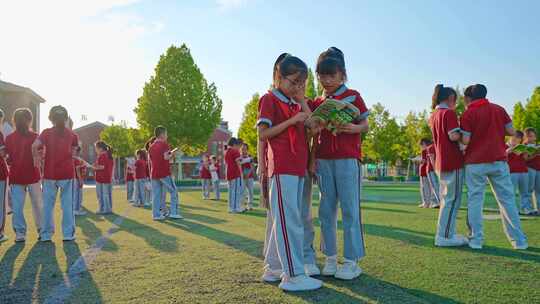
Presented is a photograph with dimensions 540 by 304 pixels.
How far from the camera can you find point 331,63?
13.7ft

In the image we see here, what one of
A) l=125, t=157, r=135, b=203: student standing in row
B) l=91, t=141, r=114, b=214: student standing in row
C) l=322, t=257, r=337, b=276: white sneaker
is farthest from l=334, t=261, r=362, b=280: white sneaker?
l=125, t=157, r=135, b=203: student standing in row

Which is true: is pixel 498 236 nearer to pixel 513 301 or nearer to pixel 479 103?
pixel 479 103

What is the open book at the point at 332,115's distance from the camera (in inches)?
148

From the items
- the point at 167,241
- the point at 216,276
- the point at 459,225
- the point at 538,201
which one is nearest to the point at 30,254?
the point at 167,241

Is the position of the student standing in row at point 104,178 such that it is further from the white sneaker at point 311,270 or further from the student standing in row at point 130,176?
the white sneaker at point 311,270

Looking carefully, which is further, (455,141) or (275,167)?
(455,141)

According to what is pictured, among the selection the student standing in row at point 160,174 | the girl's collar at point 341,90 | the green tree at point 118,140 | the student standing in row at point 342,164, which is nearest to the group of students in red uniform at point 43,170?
the student standing in row at point 160,174

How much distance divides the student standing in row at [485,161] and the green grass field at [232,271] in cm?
36

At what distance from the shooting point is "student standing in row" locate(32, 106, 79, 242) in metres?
7.21

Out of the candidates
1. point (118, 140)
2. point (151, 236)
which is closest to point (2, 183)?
point (151, 236)

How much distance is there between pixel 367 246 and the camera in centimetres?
598

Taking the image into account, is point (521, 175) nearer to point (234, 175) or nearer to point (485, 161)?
point (485, 161)

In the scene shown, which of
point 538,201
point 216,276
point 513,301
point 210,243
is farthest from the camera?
point 538,201

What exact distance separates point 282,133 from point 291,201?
61 centimetres
